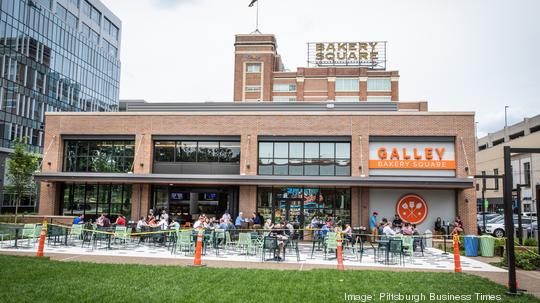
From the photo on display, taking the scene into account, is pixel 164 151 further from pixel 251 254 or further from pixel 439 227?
pixel 439 227

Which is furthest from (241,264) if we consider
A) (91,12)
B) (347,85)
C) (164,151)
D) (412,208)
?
(91,12)

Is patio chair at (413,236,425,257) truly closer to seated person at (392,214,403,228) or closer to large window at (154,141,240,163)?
seated person at (392,214,403,228)

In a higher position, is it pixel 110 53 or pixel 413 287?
pixel 110 53

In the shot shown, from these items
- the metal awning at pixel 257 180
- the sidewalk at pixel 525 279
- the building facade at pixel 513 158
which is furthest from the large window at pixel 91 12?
the sidewalk at pixel 525 279

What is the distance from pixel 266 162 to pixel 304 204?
3291 mm

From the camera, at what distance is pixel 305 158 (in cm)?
→ 2711

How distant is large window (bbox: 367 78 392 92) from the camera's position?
7019cm

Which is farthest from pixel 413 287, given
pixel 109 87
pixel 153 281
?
Result: pixel 109 87

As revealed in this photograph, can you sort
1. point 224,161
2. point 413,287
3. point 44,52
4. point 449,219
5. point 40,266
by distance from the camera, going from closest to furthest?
point 413,287 → point 40,266 → point 449,219 → point 224,161 → point 44,52

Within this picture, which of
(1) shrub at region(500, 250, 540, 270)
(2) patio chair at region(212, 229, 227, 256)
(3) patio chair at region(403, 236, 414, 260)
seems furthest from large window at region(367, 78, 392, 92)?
(1) shrub at region(500, 250, 540, 270)

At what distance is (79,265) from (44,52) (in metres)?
56.6

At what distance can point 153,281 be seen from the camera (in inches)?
437

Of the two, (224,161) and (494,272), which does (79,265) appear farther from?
(224,161)

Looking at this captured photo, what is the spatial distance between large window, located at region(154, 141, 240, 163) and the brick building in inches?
2.4
